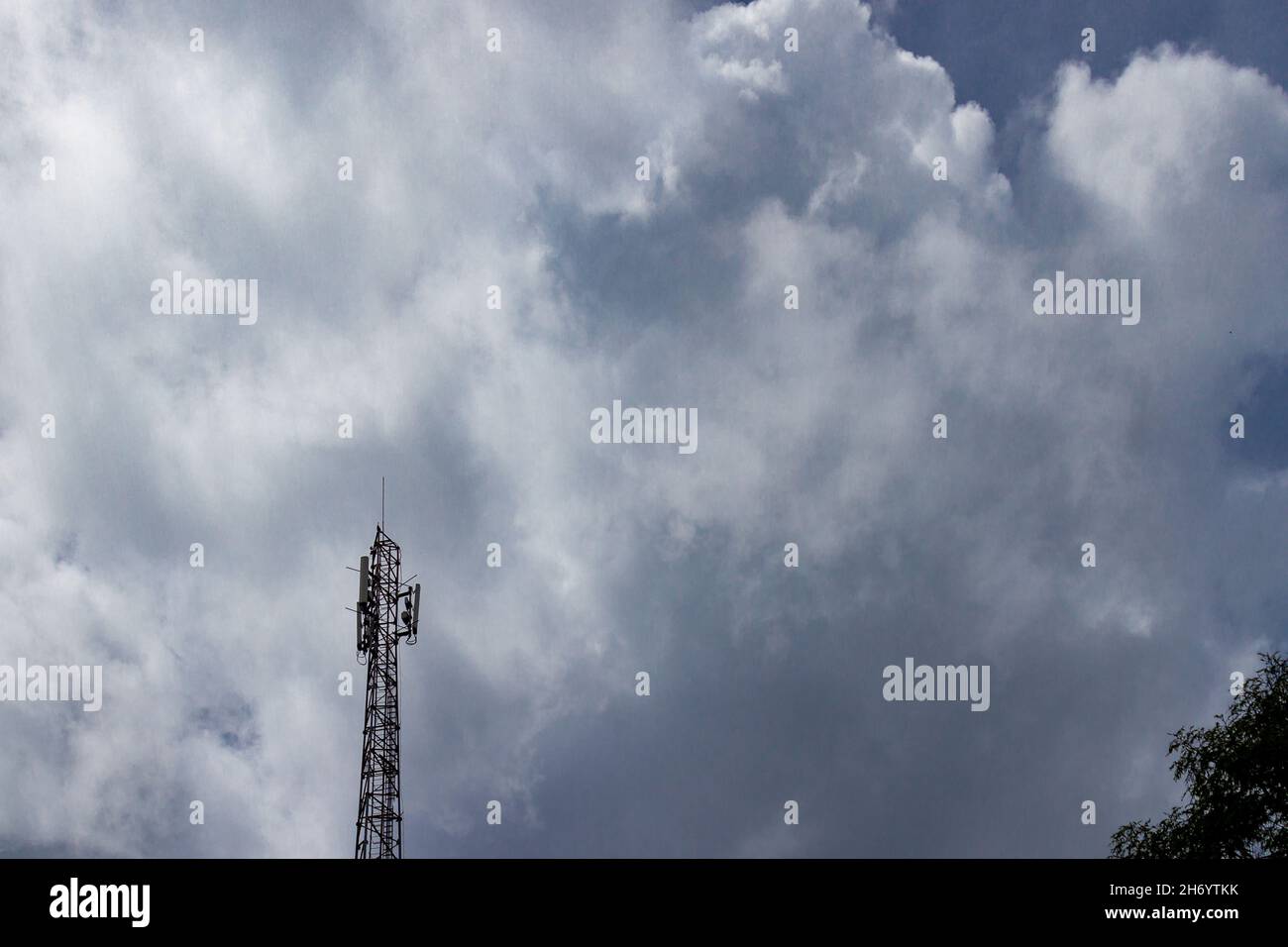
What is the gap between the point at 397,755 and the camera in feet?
147
